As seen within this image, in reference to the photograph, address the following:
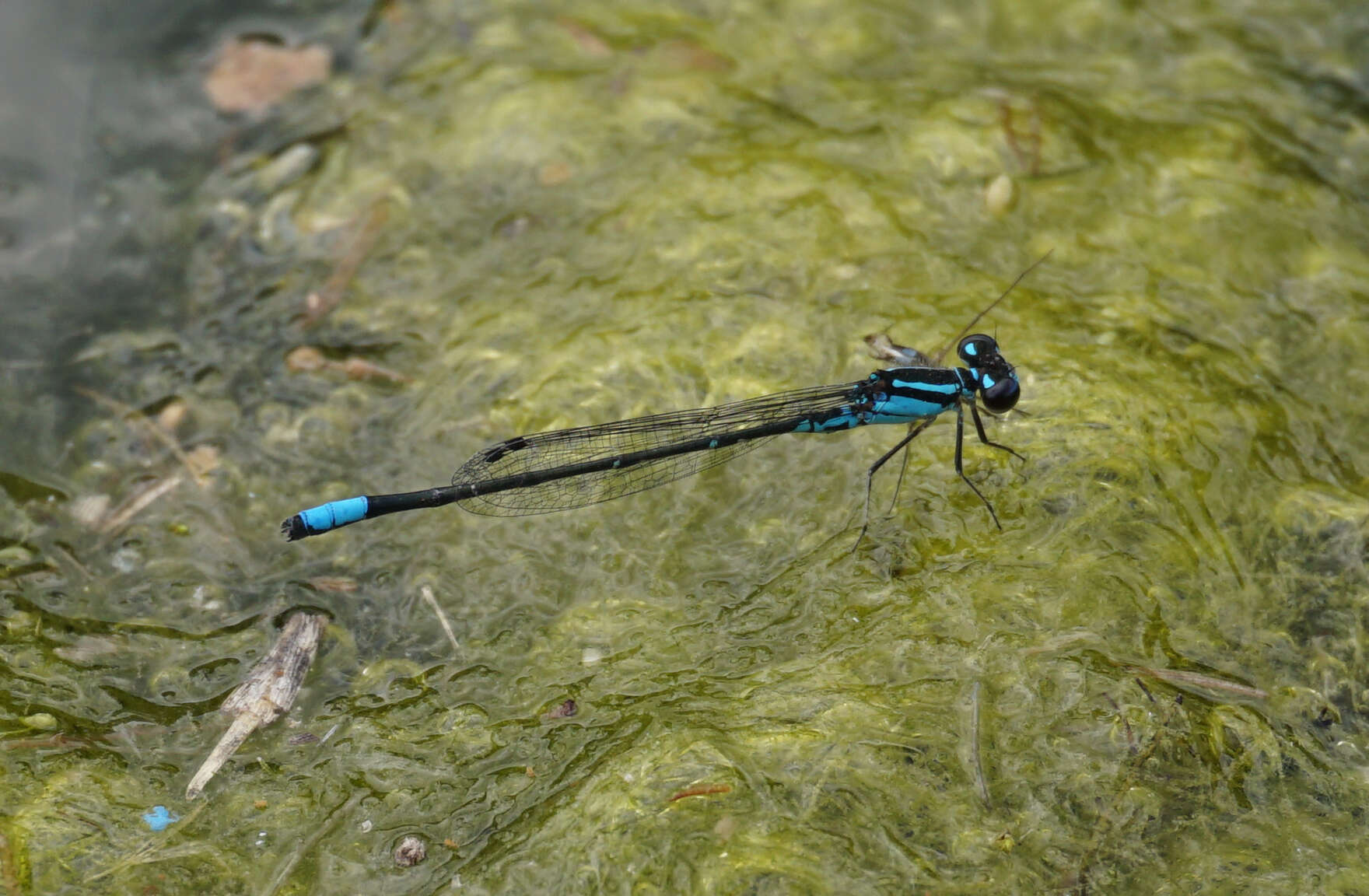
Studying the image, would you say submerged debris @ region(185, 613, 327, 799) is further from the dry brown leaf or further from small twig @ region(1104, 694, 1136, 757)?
the dry brown leaf

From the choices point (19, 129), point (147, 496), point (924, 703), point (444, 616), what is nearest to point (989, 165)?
point (924, 703)

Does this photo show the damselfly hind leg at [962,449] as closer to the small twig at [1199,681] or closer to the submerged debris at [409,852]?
the small twig at [1199,681]

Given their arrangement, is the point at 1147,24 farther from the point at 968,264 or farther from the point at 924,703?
the point at 924,703

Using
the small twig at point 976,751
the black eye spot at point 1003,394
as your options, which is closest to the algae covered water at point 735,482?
the small twig at point 976,751

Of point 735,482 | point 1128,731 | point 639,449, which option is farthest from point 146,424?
point 1128,731

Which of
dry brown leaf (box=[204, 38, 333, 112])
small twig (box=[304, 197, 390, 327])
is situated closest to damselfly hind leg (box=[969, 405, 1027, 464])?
small twig (box=[304, 197, 390, 327])
